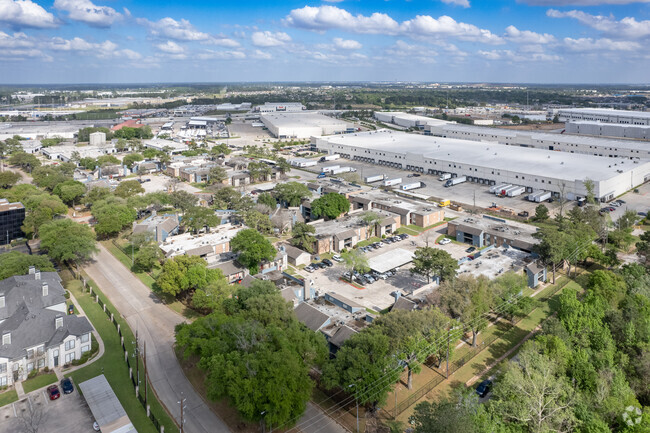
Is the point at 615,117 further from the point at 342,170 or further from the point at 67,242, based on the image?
the point at 67,242

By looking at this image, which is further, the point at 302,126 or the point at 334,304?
the point at 302,126

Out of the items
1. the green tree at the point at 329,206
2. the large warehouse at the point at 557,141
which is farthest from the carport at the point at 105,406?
the large warehouse at the point at 557,141

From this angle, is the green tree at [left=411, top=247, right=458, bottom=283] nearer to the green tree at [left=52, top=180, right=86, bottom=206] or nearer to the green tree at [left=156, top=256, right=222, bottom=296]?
the green tree at [left=156, top=256, right=222, bottom=296]

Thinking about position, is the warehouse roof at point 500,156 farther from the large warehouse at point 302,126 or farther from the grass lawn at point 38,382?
the grass lawn at point 38,382

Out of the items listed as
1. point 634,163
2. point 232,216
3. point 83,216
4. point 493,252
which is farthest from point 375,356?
point 634,163

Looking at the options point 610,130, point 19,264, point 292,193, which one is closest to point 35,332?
point 19,264

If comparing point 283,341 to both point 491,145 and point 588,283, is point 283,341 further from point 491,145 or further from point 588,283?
point 491,145

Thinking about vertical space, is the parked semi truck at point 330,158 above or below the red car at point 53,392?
above
